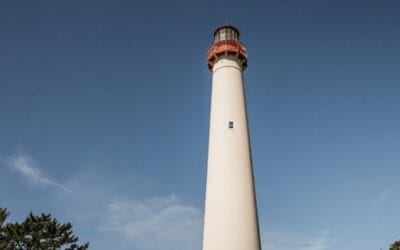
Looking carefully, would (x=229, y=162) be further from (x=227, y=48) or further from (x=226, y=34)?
(x=226, y=34)

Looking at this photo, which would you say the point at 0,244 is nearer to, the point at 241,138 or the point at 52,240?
the point at 52,240

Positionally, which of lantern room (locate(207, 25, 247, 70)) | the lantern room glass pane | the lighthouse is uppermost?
the lantern room glass pane

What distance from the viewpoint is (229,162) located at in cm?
2222

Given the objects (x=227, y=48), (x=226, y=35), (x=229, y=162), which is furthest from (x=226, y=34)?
(x=229, y=162)

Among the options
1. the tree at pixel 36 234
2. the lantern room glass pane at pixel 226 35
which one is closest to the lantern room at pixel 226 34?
the lantern room glass pane at pixel 226 35

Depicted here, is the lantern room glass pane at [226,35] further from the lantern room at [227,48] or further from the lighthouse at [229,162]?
the lighthouse at [229,162]

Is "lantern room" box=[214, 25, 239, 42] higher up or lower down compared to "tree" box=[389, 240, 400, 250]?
higher up

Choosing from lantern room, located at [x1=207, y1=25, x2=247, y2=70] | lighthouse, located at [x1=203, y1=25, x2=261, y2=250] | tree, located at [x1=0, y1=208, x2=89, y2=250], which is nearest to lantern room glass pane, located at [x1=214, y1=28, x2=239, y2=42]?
lantern room, located at [x1=207, y1=25, x2=247, y2=70]

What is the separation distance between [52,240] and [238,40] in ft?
83.8

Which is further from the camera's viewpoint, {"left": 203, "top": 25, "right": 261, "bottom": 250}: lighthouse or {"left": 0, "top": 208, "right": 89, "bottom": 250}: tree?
{"left": 0, "top": 208, "right": 89, "bottom": 250}: tree

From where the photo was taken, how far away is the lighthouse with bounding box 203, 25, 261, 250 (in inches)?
805

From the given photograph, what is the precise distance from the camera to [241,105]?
2480cm

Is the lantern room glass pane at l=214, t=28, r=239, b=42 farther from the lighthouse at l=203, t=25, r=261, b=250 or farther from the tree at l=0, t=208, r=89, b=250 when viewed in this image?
the tree at l=0, t=208, r=89, b=250

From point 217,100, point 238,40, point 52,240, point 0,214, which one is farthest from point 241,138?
point 0,214
